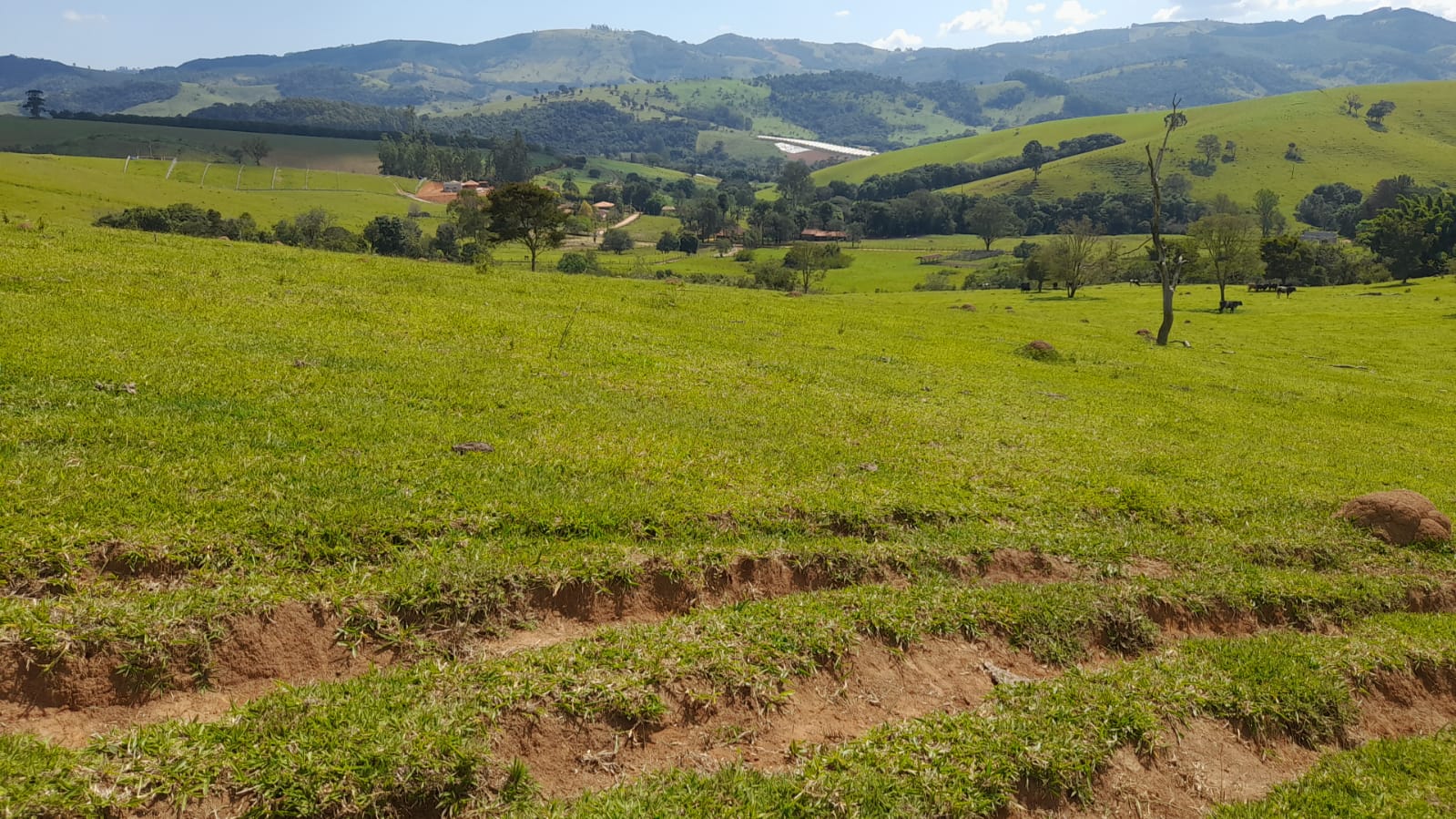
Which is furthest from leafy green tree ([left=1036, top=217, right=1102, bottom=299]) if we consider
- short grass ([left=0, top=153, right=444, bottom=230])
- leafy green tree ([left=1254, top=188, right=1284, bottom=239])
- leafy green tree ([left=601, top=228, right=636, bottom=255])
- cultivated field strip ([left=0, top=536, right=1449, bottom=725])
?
leafy green tree ([left=1254, top=188, right=1284, bottom=239])

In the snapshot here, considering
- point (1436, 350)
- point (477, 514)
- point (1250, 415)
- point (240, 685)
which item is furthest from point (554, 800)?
point (1436, 350)

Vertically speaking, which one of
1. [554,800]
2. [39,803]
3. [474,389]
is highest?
[474,389]

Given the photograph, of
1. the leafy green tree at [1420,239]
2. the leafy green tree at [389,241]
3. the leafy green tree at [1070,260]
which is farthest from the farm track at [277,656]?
the leafy green tree at [1420,239]

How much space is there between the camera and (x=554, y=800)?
19.7 feet

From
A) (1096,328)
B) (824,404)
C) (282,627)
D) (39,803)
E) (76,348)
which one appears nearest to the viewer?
(39,803)

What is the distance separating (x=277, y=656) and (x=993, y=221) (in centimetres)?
19061

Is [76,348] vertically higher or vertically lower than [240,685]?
higher

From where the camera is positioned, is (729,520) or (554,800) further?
(729,520)

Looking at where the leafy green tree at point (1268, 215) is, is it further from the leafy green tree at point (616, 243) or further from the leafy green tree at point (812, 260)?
the leafy green tree at point (616, 243)

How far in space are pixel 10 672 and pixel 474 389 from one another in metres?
9.41

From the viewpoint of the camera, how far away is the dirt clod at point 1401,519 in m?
13.5

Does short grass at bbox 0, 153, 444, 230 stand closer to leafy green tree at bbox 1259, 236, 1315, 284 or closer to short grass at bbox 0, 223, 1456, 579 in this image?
short grass at bbox 0, 223, 1456, 579

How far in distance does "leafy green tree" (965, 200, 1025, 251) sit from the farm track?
17539 centimetres

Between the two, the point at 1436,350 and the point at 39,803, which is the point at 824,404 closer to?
the point at 39,803
